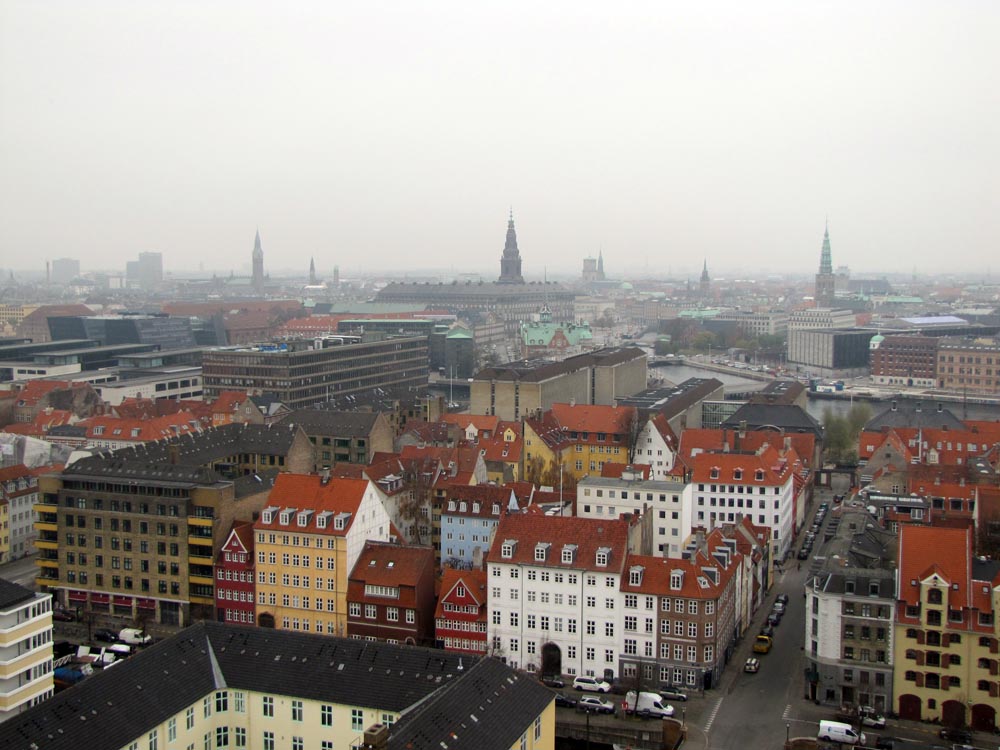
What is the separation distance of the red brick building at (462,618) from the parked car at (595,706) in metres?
3.91

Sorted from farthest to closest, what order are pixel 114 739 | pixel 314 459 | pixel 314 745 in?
pixel 314 459
pixel 314 745
pixel 114 739

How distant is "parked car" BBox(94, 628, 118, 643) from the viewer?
3403 centimetres

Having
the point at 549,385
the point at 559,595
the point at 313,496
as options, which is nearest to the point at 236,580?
the point at 313,496

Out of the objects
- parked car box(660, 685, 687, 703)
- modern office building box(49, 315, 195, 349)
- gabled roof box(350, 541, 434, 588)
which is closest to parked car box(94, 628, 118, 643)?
gabled roof box(350, 541, 434, 588)

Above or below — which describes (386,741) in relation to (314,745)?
above

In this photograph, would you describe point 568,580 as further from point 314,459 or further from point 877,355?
point 877,355

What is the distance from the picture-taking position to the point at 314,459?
49.4m

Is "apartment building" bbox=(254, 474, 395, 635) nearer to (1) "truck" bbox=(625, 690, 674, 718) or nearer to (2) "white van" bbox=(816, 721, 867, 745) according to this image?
(1) "truck" bbox=(625, 690, 674, 718)

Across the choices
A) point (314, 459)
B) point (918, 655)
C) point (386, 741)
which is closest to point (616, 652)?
point (918, 655)

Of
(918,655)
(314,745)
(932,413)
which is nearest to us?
(314,745)

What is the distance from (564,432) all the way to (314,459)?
12.1 meters

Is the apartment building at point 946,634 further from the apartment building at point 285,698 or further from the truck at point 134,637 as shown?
the truck at point 134,637

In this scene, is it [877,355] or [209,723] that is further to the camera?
[877,355]

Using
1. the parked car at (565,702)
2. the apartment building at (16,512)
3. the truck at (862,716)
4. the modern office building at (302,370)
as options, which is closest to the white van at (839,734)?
the truck at (862,716)
